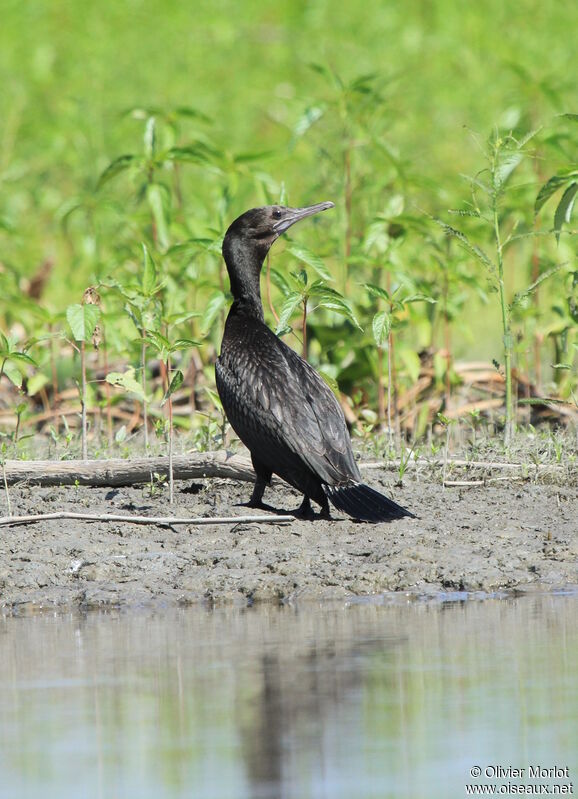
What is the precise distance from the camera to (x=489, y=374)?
973cm

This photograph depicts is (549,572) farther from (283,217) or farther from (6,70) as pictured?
(6,70)

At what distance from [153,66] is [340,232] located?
10.9 meters

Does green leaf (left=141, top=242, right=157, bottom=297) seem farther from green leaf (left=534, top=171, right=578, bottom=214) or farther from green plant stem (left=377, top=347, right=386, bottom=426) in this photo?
green leaf (left=534, top=171, right=578, bottom=214)

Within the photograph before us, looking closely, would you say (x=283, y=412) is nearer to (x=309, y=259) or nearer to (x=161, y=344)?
(x=161, y=344)

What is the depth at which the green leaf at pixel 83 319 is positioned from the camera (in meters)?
7.29

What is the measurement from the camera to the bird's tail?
650 centimetres

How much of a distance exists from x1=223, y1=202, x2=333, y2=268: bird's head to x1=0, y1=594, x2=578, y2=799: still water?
8.64 feet

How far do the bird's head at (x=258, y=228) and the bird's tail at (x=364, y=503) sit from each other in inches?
66.5

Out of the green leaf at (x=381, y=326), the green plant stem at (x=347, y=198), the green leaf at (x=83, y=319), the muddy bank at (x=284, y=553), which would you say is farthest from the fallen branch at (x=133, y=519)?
the green plant stem at (x=347, y=198)

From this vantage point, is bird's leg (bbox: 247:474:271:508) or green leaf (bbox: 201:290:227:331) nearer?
bird's leg (bbox: 247:474:271:508)

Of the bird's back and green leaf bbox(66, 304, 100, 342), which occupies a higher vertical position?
green leaf bbox(66, 304, 100, 342)

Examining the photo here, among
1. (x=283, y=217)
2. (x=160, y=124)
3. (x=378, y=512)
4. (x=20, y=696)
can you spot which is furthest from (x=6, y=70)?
(x=20, y=696)

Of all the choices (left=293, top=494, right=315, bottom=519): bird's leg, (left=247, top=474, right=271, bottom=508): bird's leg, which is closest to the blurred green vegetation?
(left=247, top=474, right=271, bottom=508): bird's leg

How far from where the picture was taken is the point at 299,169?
15.0m
